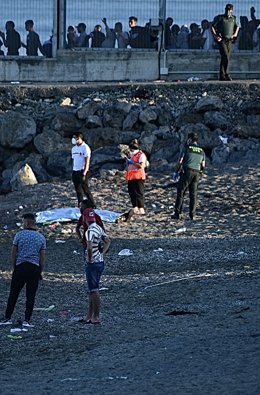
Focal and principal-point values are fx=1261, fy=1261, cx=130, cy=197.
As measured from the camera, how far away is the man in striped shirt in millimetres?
13641

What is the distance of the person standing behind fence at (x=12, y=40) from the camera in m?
32.8

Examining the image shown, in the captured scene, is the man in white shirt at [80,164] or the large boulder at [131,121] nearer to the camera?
the man in white shirt at [80,164]

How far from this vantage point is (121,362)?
11688 millimetres

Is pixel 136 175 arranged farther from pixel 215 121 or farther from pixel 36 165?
pixel 215 121

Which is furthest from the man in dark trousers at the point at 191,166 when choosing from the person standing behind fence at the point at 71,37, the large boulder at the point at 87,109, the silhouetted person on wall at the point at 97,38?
the person standing behind fence at the point at 71,37

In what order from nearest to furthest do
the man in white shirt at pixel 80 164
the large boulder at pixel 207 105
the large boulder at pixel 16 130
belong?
1. the man in white shirt at pixel 80 164
2. the large boulder at pixel 207 105
3. the large boulder at pixel 16 130

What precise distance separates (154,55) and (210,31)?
158 centimetres

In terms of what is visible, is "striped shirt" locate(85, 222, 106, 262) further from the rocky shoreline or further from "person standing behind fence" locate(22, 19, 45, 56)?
"person standing behind fence" locate(22, 19, 45, 56)

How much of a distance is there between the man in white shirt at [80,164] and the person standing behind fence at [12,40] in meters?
10.9

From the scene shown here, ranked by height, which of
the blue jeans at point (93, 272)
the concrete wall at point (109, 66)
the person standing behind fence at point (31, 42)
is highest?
the person standing behind fence at point (31, 42)

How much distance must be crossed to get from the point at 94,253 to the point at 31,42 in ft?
65.6

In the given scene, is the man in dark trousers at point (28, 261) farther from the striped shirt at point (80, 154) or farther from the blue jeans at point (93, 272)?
the striped shirt at point (80, 154)

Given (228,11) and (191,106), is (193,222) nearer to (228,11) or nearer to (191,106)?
(191,106)

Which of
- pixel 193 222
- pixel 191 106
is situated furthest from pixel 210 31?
pixel 193 222
